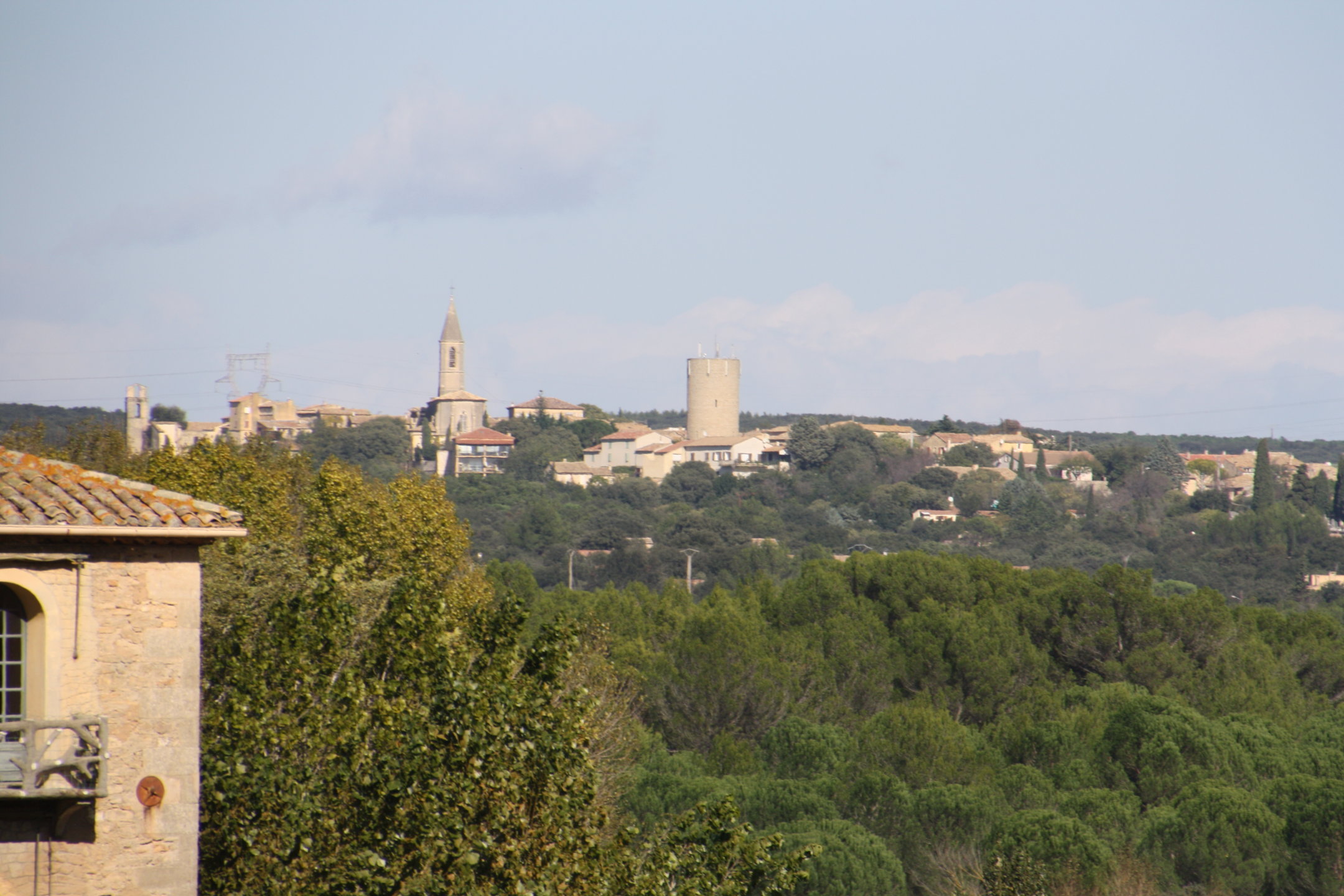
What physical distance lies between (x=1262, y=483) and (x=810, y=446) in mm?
33065

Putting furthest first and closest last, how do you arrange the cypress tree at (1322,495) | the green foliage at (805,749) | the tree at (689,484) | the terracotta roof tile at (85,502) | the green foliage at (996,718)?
the tree at (689,484) < the cypress tree at (1322,495) < the green foliage at (805,749) < the green foliage at (996,718) < the terracotta roof tile at (85,502)

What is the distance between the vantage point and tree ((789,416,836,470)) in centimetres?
11631

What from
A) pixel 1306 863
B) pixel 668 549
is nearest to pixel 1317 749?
pixel 1306 863

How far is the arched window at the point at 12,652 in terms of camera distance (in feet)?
23.5

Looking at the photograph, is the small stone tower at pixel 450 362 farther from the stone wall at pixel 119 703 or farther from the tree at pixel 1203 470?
the stone wall at pixel 119 703

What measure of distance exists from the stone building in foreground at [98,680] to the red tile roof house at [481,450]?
4243 inches

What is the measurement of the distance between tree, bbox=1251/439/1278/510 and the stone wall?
9479cm

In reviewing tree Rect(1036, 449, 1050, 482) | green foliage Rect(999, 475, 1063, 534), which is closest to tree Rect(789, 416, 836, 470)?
green foliage Rect(999, 475, 1063, 534)

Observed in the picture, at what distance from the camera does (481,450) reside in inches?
4606

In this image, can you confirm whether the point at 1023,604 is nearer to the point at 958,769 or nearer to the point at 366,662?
the point at 958,769

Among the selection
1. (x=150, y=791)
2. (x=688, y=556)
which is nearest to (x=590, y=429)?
(x=688, y=556)

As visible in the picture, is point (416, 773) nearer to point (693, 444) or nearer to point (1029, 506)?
point (1029, 506)

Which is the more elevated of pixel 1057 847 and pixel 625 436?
pixel 625 436

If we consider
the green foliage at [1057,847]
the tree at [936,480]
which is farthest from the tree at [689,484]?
the green foliage at [1057,847]
